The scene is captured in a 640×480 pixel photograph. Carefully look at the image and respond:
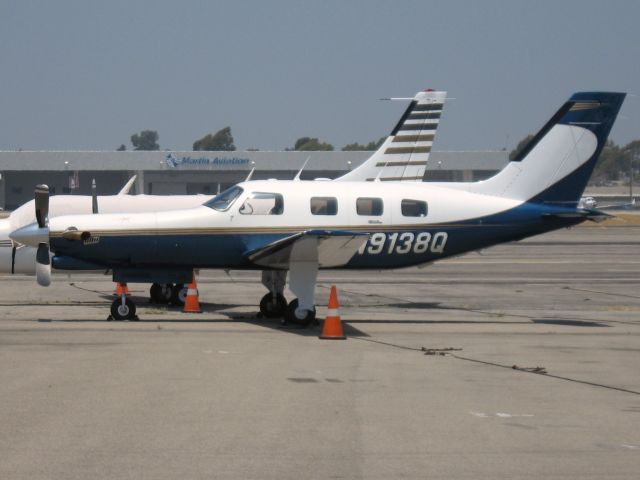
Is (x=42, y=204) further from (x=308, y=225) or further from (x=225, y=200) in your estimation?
(x=308, y=225)

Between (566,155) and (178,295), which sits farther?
(178,295)

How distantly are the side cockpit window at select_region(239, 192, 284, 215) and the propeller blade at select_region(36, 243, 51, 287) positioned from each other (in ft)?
10.3

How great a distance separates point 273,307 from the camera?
17375mm

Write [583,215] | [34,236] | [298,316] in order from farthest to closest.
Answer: [583,215] → [298,316] → [34,236]

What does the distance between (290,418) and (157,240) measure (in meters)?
7.93

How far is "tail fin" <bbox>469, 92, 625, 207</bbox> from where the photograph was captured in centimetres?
1780

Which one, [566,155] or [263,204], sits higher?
[566,155]

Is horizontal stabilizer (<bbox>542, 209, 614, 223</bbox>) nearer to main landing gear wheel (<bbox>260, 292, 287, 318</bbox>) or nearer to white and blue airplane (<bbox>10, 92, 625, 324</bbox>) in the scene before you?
white and blue airplane (<bbox>10, 92, 625, 324</bbox>)

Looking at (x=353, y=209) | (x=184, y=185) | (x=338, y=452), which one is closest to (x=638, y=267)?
(x=353, y=209)

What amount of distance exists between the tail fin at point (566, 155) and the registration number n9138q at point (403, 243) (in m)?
1.44

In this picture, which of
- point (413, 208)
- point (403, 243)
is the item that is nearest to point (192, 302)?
point (403, 243)

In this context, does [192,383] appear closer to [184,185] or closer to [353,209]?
[353,209]

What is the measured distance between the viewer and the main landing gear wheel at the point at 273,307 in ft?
57.0

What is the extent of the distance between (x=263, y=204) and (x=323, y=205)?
0.99 meters
